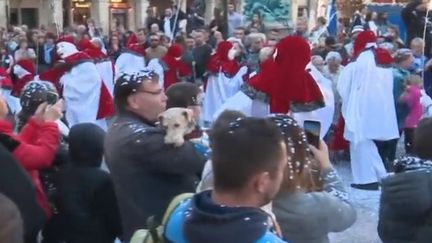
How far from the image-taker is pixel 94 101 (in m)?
10.6

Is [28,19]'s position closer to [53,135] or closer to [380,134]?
[380,134]

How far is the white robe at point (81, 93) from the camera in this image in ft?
34.6

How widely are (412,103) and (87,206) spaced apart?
20.9 feet

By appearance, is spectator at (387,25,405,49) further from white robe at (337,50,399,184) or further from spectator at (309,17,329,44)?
white robe at (337,50,399,184)

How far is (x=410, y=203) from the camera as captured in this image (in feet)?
13.5

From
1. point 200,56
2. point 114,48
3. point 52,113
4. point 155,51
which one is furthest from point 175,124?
point 114,48

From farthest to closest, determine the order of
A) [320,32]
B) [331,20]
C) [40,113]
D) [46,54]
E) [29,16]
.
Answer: [29,16], [331,20], [46,54], [320,32], [40,113]

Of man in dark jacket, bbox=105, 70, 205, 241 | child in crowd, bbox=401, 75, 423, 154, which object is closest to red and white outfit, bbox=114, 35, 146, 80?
child in crowd, bbox=401, 75, 423, 154

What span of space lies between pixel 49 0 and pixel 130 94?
33.7 meters

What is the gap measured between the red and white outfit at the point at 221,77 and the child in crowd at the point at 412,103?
341cm

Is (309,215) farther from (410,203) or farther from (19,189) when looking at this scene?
(19,189)

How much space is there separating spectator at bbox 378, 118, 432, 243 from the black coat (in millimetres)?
1553

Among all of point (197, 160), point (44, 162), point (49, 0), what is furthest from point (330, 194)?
point (49, 0)

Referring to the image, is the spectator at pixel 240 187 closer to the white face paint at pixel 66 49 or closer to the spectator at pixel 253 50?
the white face paint at pixel 66 49
